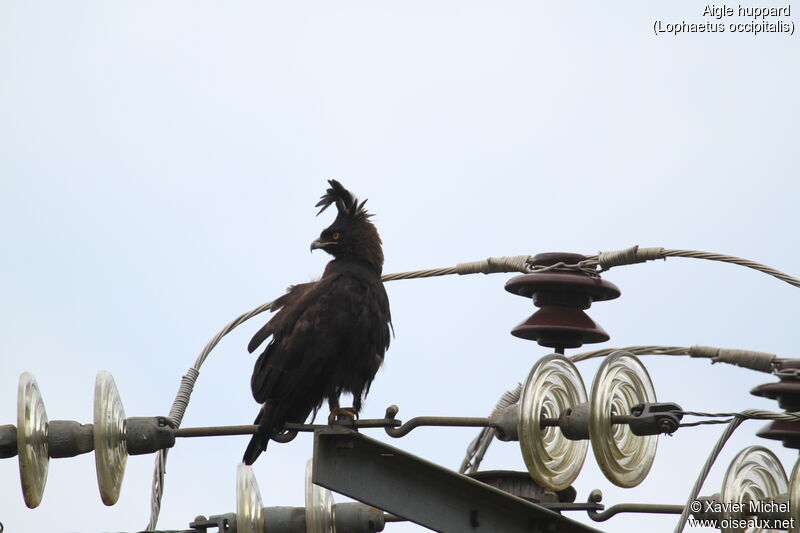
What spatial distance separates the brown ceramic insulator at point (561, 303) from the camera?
6.55 metres

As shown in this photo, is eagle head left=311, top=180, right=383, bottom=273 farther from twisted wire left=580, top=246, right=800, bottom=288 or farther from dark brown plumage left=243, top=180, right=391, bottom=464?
twisted wire left=580, top=246, right=800, bottom=288

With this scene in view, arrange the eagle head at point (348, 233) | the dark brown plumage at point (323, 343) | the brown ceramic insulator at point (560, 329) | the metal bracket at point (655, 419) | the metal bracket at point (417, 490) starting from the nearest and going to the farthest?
the metal bracket at point (417, 490) → the metal bracket at point (655, 419) → the brown ceramic insulator at point (560, 329) → the dark brown plumage at point (323, 343) → the eagle head at point (348, 233)

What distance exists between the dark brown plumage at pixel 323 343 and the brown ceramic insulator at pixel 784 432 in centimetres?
244

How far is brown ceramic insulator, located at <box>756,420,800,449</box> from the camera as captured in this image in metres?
6.91

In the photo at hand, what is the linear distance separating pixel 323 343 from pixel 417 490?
1999 millimetres

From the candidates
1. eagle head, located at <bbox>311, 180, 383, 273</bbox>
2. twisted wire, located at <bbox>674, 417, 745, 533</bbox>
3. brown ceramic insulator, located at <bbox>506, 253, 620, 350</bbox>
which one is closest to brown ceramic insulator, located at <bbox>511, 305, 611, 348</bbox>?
brown ceramic insulator, located at <bbox>506, 253, 620, 350</bbox>

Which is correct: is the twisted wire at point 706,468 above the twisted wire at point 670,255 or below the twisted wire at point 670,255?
below

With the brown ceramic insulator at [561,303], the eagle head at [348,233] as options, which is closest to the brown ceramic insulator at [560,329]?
the brown ceramic insulator at [561,303]

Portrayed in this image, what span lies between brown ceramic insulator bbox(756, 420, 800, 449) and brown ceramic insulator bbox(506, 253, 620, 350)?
1264 millimetres

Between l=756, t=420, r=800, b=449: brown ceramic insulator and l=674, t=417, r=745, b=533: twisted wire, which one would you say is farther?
l=756, t=420, r=800, b=449: brown ceramic insulator

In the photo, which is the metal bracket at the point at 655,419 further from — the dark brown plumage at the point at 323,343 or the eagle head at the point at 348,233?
the eagle head at the point at 348,233

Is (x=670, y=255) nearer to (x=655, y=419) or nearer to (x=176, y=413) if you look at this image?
(x=655, y=419)

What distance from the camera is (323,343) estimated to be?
704 centimetres

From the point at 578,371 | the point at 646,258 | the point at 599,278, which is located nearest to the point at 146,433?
the point at 578,371
